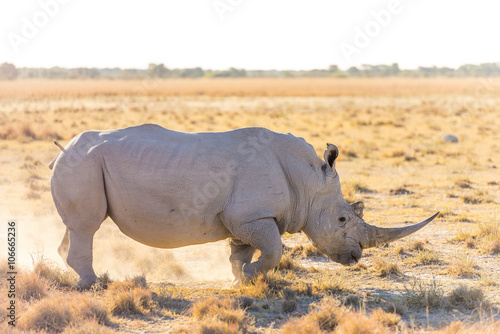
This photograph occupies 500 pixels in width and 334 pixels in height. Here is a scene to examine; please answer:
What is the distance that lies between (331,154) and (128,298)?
312 cm

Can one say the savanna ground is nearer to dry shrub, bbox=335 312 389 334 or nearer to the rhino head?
dry shrub, bbox=335 312 389 334

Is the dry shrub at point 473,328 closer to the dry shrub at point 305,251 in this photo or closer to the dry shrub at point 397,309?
the dry shrub at point 397,309

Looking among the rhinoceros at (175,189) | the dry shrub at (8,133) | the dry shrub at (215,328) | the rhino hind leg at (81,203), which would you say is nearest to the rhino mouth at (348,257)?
the rhinoceros at (175,189)

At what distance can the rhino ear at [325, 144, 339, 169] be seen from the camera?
7328 millimetres

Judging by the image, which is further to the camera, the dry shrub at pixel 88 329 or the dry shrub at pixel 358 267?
the dry shrub at pixel 358 267

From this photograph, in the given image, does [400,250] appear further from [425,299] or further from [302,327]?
[302,327]

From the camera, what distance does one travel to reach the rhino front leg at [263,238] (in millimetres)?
6785

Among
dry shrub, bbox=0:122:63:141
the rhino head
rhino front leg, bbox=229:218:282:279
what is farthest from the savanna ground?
dry shrub, bbox=0:122:63:141

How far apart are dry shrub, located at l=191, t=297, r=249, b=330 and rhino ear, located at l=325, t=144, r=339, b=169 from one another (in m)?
2.26

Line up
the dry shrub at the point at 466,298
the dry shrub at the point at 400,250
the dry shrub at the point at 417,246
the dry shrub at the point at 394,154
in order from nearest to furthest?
the dry shrub at the point at 466,298
the dry shrub at the point at 400,250
the dry shrub at the point at 417,246
the dry shrub at the point at 394,154

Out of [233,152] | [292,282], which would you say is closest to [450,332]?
[292,282]

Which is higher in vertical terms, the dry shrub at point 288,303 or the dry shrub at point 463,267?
the dry shrub at point 288,303

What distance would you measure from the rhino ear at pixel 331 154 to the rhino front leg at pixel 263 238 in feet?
3.85

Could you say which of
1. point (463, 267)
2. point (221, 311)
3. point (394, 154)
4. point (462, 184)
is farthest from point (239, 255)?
point (394, 154)
